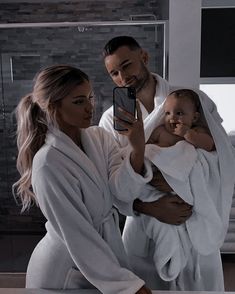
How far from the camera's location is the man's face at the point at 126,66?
1259 mm

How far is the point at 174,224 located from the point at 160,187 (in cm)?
12

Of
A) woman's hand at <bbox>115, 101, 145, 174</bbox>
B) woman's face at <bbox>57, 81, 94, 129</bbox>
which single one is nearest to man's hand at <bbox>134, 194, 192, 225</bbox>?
woman's hand at <bbox>115, 101, 145, 174</bbox>

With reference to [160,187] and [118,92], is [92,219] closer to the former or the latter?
[160,187]

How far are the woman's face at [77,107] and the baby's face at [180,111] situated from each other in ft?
0.79

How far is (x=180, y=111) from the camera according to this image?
1116 mm

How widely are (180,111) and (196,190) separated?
235 mm

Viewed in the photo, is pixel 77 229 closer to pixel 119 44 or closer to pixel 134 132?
pixel 134 132

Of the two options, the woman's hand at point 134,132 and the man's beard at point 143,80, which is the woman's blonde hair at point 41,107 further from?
the man's beard at point 143,80

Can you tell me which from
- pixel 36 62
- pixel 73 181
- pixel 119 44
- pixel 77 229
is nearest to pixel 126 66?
pixel 119 44

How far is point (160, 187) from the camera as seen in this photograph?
115 cm

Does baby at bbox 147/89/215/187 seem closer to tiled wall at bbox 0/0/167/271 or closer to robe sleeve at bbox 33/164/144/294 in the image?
robe sleeve at bbox 33/164/144/294

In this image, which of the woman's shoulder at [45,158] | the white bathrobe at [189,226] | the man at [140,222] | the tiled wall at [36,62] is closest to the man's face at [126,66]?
the man at [140,222]

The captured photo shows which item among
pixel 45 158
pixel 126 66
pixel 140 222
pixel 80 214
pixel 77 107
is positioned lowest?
pixel 140 222

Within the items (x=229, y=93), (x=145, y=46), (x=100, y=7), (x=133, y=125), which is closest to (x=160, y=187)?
(x=133, y=125)
